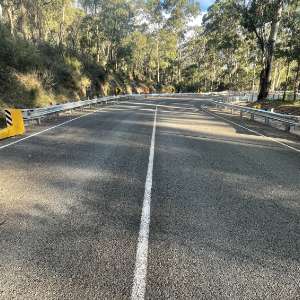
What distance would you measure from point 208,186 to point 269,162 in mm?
2954

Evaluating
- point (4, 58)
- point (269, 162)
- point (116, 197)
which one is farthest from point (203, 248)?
point (4, 58)

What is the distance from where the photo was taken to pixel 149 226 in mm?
4395

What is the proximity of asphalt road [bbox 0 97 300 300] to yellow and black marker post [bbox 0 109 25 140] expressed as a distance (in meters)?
3.56

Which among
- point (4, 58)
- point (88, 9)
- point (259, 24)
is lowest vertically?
point (4, 58)

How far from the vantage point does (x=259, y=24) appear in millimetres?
29516

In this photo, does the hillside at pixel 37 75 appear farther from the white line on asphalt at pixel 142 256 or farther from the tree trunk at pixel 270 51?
the tree trunk at pixel 270 51

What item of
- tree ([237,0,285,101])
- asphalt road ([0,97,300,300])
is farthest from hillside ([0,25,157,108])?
tree ([237,0,285,101])

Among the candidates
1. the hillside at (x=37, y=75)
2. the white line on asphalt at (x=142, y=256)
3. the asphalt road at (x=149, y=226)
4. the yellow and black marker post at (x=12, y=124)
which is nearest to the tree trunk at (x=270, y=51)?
the hillside at (x=37, y=75)

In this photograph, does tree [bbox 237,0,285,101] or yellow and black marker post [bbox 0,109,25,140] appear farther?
tree [bbox 237,0,285,101]

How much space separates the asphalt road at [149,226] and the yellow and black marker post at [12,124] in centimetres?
356

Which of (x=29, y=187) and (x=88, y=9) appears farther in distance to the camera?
(x=88, y=9)

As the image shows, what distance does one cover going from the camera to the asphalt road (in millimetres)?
3213

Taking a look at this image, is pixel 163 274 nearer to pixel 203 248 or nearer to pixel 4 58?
pixel 203 248

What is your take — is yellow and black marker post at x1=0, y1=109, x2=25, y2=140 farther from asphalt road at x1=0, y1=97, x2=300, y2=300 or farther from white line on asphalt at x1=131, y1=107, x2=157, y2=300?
white line on asphalt at x1=131, y1=107, x2=157, y2=300
